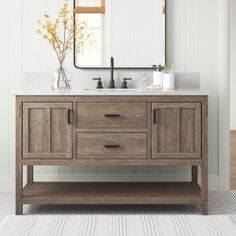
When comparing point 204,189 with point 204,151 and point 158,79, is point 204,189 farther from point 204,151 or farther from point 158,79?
point 158,79

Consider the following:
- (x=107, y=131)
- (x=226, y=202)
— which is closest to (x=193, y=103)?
(x=107, y=131)

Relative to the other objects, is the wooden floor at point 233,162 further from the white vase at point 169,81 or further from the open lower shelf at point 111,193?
the white vase at point 169,81

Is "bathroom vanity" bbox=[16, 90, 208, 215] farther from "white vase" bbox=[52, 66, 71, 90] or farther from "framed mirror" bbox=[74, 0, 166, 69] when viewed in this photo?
"framed mirror" bbox=[74, 0, 166, 69]

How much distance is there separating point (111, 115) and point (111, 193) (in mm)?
533

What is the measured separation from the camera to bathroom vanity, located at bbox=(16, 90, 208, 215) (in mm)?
3480

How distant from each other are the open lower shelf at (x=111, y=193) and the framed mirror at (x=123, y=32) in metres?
0.87

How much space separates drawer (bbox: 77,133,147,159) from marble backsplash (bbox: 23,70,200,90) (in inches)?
26.2

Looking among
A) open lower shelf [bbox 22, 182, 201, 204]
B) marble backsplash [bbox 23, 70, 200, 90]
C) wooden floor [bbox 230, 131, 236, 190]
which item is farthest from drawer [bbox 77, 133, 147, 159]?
wooden floor [bbox 230, 131, 236, 190]

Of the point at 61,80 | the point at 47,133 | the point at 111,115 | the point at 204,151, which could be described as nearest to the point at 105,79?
the point at 61,80

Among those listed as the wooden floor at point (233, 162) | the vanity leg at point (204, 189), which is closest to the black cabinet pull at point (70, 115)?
the vanity leg at point (204, 189)

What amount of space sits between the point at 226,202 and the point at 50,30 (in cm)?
171

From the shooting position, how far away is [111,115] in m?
3.49

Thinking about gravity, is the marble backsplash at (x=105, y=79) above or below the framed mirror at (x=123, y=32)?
below

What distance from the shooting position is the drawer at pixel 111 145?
350 cm
